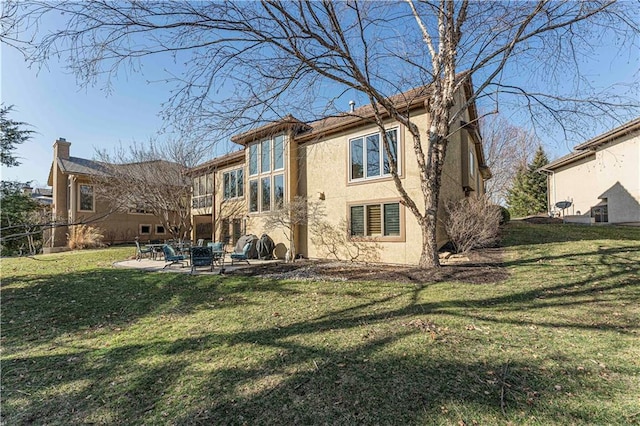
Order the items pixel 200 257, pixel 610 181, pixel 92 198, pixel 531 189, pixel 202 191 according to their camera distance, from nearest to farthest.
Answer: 1. pixel 200 257
2. pixel 610 181
3. pixel 202 191
4. pixel 92 198
5. pixel 531 189

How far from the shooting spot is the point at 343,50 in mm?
7363

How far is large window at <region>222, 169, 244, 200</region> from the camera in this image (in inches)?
735

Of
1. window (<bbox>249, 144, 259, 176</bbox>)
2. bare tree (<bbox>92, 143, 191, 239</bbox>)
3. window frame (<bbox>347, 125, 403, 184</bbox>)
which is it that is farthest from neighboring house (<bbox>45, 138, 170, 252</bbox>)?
window frame (<bbox>347, 125, 403, 184</bbox>)

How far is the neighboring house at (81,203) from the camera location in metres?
24.1

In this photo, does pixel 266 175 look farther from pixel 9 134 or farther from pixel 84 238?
pixel 84 238

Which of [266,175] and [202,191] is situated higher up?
[266,175]

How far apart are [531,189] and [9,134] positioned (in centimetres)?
3868

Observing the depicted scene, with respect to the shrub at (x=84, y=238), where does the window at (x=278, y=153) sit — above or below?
above

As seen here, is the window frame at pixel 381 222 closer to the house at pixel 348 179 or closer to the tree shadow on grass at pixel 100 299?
the house at pixel 348 179

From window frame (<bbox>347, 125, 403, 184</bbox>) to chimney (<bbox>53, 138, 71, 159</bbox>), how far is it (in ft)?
88.9

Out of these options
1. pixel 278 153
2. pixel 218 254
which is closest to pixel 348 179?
pixel 278 153

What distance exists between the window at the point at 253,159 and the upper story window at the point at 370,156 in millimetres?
5852

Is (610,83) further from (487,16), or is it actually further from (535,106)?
(487,16)

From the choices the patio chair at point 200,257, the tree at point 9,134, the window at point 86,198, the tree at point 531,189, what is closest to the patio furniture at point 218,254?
the patio chair at point 200,257
